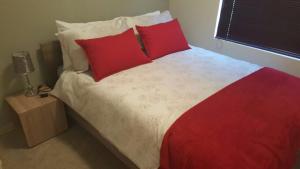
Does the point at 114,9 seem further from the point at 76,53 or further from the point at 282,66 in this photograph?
the point at 282,66

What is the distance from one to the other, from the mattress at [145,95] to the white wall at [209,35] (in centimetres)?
60

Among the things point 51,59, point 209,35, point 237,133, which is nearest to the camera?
point 237,133

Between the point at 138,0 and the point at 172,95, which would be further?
the point at 138,0

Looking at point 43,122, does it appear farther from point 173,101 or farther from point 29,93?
point 173,101

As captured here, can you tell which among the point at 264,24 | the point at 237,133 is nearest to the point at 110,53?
the point at 237,133

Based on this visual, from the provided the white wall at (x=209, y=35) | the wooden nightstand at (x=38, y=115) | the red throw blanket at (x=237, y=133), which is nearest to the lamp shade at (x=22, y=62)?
the wooden nightstand at (x=38, y=115)

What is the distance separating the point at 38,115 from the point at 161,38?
4.51 ft

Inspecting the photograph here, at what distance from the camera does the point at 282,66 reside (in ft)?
8.52

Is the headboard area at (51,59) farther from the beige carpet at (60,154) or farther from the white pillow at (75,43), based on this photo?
the beige carpet at (60,154)

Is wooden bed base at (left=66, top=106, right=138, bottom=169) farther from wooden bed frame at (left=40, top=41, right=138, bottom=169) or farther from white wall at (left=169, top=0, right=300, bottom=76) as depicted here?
white wall at (left=169, top=0, right=300, bottom=76)

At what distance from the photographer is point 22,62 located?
1921mm

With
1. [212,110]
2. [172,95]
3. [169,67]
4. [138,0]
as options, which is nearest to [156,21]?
[138,0]

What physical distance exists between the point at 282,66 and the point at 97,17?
7.08 feet

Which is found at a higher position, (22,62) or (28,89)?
(22,62)
